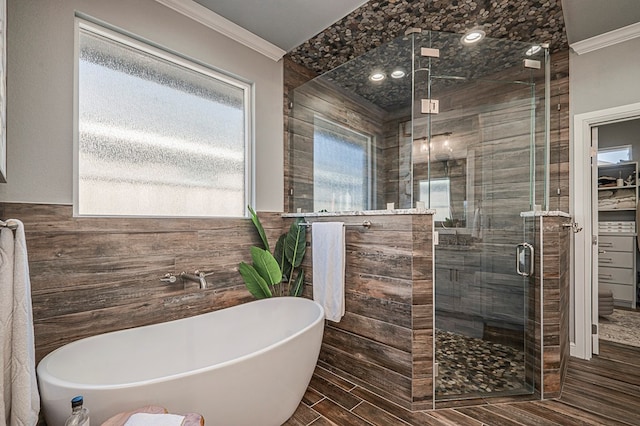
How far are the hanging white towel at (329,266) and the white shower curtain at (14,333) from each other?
158 centimetres

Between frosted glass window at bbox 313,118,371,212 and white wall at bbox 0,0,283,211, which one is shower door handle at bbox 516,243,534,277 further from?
white wall at bbox 0,0,283,211

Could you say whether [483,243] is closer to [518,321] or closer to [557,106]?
[518,321]

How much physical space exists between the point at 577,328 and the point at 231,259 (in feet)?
9.85

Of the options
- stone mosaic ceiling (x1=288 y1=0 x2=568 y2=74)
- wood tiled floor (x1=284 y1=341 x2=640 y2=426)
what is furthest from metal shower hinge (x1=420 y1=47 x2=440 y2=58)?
wood tiled floor (x1=284 y1=341 x2=640 y2=426)

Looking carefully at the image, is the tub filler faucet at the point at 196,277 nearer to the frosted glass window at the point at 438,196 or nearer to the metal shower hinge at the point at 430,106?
the frosted glass window at the point at 438,196

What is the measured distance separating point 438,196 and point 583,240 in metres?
1.41

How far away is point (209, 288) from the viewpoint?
218 centimetres

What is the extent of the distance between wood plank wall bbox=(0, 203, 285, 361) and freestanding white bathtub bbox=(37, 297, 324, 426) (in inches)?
6.3

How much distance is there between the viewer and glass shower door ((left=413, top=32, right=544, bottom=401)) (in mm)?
2053

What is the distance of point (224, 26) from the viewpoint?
2.23m

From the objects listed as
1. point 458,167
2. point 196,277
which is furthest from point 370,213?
point 196,277

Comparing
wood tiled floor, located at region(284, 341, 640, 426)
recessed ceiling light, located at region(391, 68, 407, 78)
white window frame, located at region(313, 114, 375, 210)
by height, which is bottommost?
wood tiled floor, located at region(284, 341, 640, 426)

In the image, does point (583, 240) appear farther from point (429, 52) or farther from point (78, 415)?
point (78, 415)

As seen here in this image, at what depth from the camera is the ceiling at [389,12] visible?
1.99 metres
